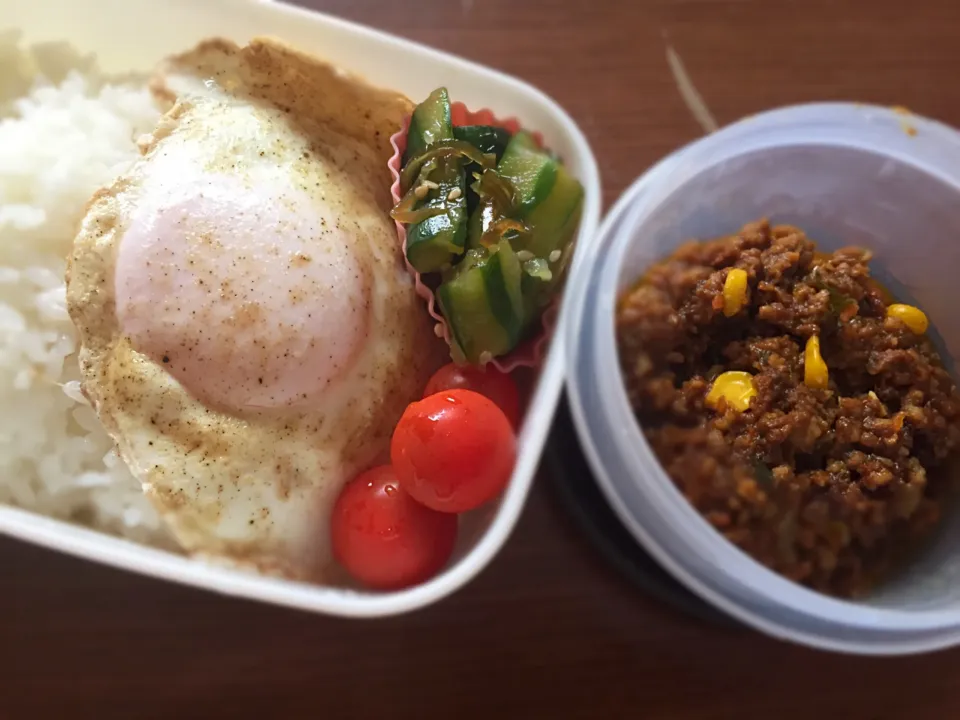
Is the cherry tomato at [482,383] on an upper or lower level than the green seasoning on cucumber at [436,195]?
lower

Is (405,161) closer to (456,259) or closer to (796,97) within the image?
(456,259)

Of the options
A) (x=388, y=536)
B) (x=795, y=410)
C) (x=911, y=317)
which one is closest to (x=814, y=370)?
(x=795, y=410)

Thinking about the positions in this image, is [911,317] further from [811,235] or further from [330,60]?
[330,60]

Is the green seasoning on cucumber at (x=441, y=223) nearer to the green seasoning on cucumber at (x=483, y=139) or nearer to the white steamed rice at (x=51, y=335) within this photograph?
the green seasoning on cucumber at (x=483, y=139)

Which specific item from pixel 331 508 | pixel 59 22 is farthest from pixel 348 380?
pixel 59 22

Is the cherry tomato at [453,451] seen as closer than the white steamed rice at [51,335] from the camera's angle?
Yes

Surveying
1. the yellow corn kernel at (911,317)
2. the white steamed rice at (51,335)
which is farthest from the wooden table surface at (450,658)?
the yellow corn kernel at (911,317)

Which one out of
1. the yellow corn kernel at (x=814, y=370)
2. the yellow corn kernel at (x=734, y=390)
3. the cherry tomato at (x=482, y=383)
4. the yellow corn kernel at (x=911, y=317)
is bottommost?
the cherry tomato at (x=482, y=383)
